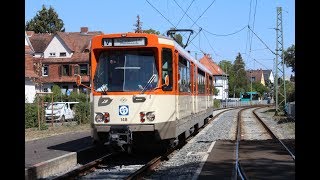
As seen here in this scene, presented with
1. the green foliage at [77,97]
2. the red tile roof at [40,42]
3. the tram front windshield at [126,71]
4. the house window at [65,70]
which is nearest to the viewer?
the tram front windshield at [126,71]

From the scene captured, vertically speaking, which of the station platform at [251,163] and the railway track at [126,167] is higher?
the station platform at [251,163]

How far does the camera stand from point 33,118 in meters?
26.4

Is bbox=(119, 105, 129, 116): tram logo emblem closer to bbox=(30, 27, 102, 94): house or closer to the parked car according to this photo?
the parked car

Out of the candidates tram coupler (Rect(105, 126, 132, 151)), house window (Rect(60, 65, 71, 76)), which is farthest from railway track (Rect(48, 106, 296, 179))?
house window (Rect(60, 65, 71, 76))

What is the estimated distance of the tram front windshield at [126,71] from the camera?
12203mm

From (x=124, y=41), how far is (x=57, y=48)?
60.6 m

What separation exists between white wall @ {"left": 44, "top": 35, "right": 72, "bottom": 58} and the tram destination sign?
5915cm

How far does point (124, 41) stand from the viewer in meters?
12.4

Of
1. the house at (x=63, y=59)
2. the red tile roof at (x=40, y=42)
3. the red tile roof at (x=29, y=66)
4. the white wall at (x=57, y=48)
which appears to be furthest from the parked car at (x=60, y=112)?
the red tile roof at (x=40, y=42)

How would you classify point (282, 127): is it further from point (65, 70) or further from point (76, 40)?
point (76, 40)

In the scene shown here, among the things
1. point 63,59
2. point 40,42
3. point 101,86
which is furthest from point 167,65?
point 40,42

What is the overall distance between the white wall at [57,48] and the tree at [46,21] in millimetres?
30925

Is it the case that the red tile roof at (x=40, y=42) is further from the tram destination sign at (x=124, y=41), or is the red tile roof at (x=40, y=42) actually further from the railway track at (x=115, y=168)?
the tram destination sign at (x=124, y=41)
